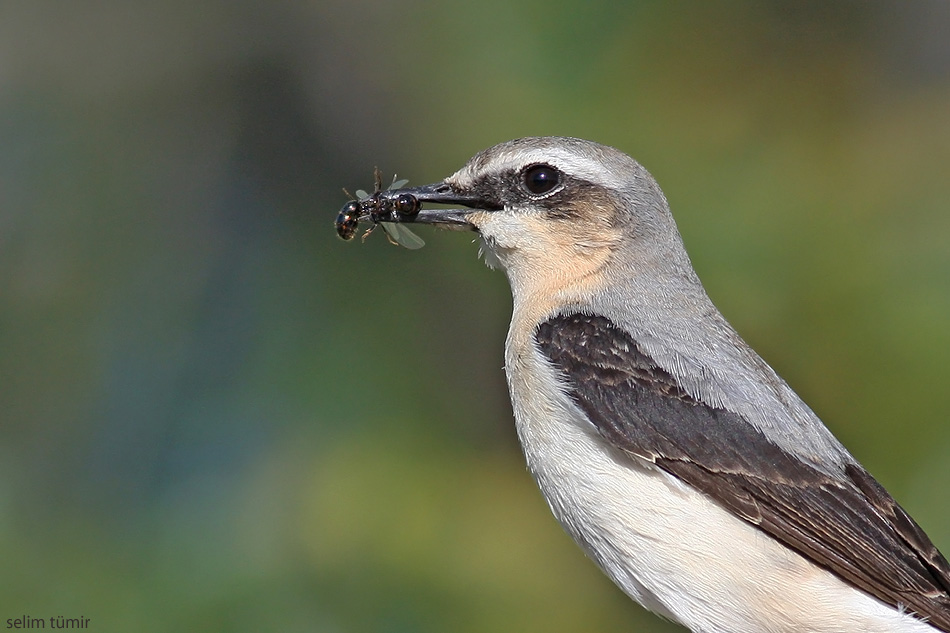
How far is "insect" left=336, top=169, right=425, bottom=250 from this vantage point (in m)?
4.25

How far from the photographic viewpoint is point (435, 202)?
4.20 meters

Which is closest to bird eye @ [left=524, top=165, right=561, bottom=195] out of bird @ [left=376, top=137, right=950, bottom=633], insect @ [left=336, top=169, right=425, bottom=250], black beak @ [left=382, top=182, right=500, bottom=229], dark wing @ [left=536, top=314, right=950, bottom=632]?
bird @ [left=376, top=137, right=950, bottom=633]

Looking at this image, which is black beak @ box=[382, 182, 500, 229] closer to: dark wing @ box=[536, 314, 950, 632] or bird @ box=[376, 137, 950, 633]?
bird @ box=[376, 137, 950, 633]

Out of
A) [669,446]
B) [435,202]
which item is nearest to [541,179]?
[435,202]

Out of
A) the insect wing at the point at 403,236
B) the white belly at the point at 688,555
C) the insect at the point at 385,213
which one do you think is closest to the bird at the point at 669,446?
the white belly at the point at 688,555

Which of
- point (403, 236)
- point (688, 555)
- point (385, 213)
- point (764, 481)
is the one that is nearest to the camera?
point (688, 555)

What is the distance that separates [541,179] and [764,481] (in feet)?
4.76

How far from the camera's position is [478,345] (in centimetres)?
646

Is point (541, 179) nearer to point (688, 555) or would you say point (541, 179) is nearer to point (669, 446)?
point (669, 446)

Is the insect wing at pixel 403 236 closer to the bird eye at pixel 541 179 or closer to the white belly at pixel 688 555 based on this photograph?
the bird eye at pixel 541 179

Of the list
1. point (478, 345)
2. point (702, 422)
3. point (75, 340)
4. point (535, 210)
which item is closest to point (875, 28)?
point (478, 345)

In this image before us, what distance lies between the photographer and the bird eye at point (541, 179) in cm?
409

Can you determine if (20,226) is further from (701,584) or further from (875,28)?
(875,28)

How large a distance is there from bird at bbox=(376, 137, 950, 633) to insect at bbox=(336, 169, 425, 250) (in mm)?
214
